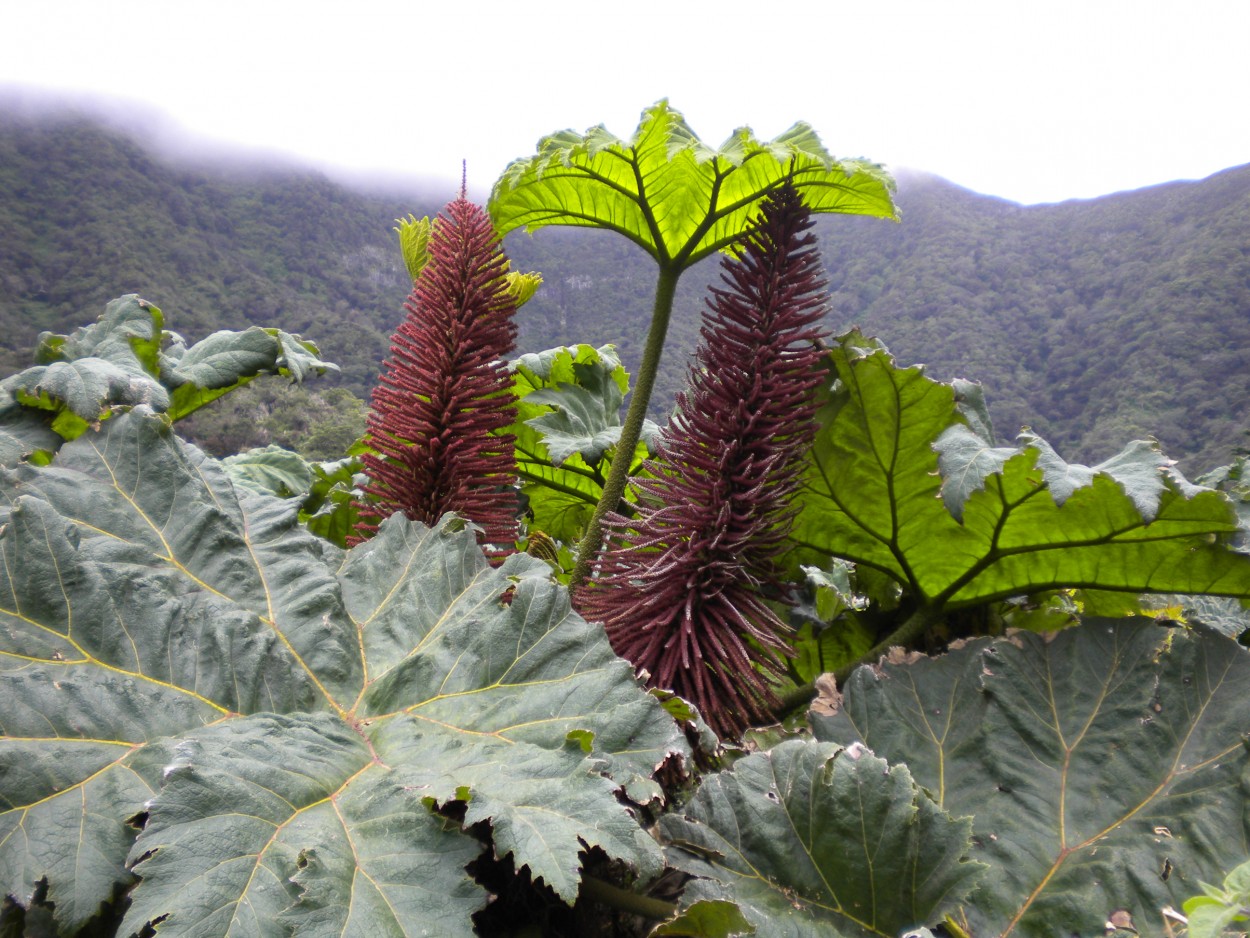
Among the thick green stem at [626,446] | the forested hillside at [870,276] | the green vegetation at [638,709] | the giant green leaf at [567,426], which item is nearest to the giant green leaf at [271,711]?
the green vegetation at [638,709]

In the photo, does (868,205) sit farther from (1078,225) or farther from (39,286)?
(1078,225)

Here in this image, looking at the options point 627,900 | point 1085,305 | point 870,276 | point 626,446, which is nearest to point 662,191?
point 626,446

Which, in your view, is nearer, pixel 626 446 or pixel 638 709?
pixel 638 709

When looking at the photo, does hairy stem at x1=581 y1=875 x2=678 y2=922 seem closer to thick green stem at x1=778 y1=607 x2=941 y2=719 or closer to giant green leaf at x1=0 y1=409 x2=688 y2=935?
giant green leaf at x1=0 y1=409 x2=688 y2=935

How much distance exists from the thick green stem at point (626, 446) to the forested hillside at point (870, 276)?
1068cm

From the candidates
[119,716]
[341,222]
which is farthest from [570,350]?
[341,222]

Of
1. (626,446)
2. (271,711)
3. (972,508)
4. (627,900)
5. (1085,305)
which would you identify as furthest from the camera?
(1085,305)

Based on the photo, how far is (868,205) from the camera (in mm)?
1300

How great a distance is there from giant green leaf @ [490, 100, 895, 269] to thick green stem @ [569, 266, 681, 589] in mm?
182

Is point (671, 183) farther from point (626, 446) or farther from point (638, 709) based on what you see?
point (638, 709)

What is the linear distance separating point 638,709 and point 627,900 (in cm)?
17

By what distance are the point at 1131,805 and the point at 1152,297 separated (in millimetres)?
36692

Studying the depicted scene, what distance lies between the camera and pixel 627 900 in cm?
68

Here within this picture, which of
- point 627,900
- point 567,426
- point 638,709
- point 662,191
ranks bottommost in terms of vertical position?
point 627,900
